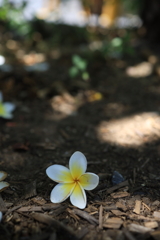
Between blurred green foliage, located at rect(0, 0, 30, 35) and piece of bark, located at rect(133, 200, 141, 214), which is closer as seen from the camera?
piece of bark, located at rect(133, 200, 141, 214)

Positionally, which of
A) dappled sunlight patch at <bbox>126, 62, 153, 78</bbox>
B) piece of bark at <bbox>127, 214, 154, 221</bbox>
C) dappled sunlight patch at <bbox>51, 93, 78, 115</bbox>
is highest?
dappled sunlight patch at <bbox>126, 62, 153, 78</bbox>

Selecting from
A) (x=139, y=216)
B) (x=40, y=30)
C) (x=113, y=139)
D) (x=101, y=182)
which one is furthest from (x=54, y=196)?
(x=40, y=30)

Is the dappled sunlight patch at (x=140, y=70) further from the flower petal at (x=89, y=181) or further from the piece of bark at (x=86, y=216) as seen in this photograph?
the piece of bark at (x=86, y=216)

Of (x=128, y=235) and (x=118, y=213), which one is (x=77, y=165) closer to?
(x=118, y=213)

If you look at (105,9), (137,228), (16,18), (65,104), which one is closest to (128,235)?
(137,228)

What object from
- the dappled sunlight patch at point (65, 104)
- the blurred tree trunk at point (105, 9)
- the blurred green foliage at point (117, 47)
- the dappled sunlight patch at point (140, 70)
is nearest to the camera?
the dappled sunlight patch at point (65, 104)

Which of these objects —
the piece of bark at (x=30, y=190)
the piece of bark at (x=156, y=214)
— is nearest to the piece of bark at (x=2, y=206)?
the piece of bark at (x=30, y=190)

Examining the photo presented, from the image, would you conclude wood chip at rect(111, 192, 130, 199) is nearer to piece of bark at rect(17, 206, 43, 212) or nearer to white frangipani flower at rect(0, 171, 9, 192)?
piece of bark at rect(17, 206, 43, 212)

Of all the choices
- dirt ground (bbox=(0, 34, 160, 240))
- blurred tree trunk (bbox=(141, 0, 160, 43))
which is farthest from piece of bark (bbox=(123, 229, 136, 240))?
blurred tree trunk (bbox=(141, 0, 160, 43))

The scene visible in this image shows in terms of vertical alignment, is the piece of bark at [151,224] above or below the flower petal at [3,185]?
below
